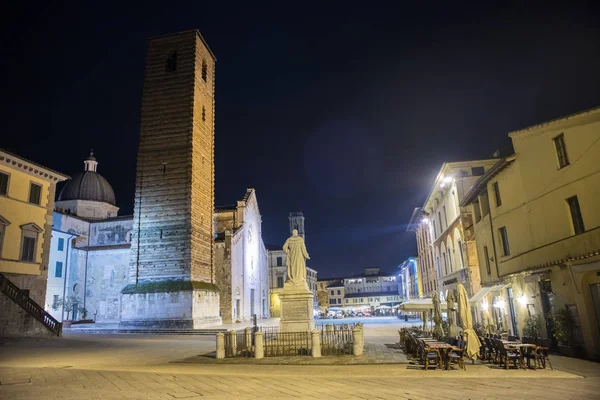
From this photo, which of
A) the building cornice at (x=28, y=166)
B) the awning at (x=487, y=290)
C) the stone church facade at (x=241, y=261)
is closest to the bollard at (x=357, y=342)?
the awning at (x=487, y=290)

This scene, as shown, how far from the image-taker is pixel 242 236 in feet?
155

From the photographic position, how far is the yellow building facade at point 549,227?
13.4m

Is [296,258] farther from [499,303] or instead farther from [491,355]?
[499,303]

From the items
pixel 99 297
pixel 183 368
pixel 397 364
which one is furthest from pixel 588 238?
pixel 99 297

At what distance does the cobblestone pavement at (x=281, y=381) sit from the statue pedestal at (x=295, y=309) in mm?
3395

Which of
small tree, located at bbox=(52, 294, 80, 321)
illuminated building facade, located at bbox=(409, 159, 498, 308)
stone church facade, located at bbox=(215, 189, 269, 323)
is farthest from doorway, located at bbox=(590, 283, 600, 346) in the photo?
small tree, located at bbox=(52, 294, 80, 321)

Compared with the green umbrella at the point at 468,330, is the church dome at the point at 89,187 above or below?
above

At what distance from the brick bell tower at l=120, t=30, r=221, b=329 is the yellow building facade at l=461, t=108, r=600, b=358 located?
21685 millimetres

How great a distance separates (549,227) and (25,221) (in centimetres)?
3019

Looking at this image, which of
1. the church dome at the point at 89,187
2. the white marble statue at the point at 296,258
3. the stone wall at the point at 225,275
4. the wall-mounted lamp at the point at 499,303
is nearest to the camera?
the white marble statue at the point at 296,258

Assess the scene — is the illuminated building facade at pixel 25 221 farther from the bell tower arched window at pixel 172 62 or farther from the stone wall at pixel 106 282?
the stone wall at pixel 106 282

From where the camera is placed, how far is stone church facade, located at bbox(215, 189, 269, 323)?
138 ft

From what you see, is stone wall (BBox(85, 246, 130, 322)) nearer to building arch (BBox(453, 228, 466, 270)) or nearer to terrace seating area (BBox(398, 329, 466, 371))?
building arch (BBox(453, 228, 466, 270))

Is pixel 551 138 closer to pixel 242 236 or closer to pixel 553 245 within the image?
pixel 553 245
